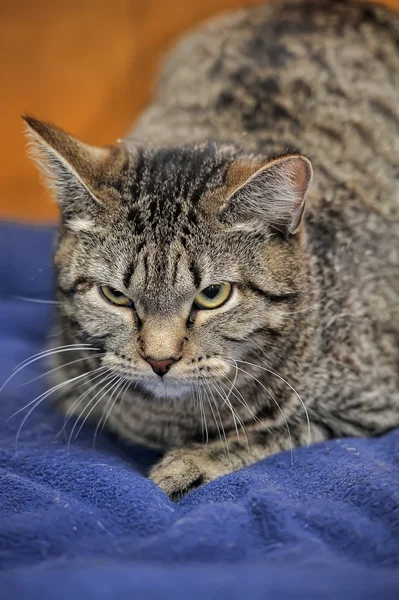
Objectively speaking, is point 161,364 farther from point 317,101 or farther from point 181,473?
point 317,101

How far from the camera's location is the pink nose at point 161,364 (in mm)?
1221

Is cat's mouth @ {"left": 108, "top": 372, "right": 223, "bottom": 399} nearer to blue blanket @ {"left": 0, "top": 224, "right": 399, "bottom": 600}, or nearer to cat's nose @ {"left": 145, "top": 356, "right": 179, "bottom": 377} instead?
cat's nose @ {"left": 145, "top": 356, "right": 179, "bottom": 377}

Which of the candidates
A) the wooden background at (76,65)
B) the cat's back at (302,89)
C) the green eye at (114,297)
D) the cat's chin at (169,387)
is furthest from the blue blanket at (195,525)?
the wooden background at (76,65)

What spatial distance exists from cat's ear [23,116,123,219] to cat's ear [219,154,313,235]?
0.77 feet

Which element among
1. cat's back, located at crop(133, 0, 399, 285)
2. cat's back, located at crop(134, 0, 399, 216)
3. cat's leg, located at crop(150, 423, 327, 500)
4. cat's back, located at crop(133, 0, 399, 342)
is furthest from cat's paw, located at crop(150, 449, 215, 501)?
cat's back, located at crop(134, 0, 399, 216)

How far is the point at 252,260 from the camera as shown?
129 cm

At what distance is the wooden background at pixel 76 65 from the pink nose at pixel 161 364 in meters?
1.61

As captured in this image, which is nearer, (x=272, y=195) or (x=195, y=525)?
(x=195, y=525)

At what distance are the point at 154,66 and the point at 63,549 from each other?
209 centimetres

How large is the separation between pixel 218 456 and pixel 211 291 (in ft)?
1.15

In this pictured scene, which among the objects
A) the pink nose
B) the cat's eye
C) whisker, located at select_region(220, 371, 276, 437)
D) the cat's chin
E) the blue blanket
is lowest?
the blue blanket

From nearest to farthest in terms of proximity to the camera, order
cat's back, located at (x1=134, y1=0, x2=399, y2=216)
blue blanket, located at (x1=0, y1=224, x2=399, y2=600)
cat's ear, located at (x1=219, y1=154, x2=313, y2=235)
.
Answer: blue blanket, located at (x1=0, y1=224, x2=399, y2=600), cat's ear, located at (x1=219, y1=154, x2=313, y2=235), cat's back, located at (x1=134, y1=0, x2=399, y2=216)

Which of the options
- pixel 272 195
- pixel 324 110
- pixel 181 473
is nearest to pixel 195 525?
pixel 181 473

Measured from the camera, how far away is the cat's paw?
1.31 m
